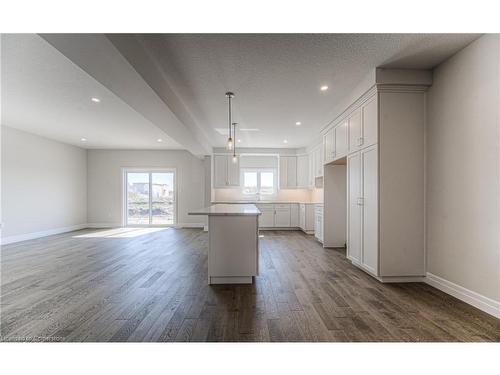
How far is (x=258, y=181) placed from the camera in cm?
862

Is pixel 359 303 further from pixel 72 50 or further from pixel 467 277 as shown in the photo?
pixel 72 50

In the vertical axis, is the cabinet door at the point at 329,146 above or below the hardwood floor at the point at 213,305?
above

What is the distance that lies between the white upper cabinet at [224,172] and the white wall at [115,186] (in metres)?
0.90

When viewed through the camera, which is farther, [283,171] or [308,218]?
[283,171]

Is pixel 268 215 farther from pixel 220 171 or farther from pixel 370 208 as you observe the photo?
pixel 370 208

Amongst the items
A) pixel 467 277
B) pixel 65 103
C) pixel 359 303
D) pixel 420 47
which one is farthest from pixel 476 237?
pixel 65 103

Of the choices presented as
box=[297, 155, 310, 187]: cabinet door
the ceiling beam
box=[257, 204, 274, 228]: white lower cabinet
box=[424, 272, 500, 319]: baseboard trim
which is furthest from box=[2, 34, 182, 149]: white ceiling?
box=[424, 272, 500, 319]: baseboard trim

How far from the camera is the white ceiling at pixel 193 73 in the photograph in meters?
2.42

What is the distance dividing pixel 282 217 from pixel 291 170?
1.57 m

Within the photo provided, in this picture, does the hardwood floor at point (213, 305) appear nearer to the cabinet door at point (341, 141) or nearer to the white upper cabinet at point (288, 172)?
the cabinet door at point (341, 141)

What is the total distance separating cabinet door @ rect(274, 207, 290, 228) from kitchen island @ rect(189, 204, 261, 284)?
15.1 ft

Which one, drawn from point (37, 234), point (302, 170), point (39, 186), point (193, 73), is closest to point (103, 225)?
point (37, 234)

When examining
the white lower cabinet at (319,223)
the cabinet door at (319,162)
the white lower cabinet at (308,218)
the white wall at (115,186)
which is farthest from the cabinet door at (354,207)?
the white wall at (115,186)

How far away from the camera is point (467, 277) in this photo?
2.60 meters
